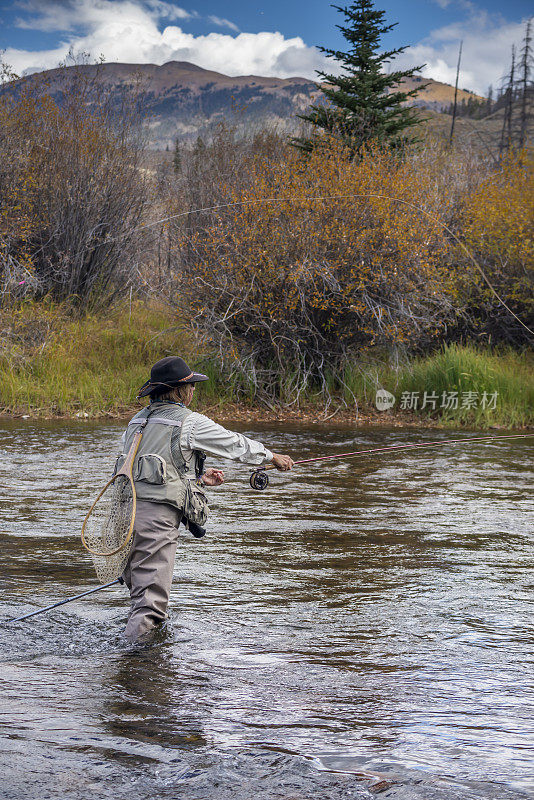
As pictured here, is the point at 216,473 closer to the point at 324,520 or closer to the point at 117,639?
the point at 117,639

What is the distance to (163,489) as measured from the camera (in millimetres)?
Answer: 5250

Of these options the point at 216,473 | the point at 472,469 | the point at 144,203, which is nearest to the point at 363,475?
the point at 472,469

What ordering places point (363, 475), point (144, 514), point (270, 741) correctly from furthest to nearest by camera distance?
point (363, 475) < point (144, 514) < point (270, 741)

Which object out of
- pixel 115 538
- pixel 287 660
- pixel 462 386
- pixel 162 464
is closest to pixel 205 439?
pixel 162 464

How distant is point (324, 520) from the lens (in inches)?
348

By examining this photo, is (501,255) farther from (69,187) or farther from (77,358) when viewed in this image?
(69,187)

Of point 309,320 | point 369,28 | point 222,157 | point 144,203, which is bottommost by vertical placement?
point 309,320

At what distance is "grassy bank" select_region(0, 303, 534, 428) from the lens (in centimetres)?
1633

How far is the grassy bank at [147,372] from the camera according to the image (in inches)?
643

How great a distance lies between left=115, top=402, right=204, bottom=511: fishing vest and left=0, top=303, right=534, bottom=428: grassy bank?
11.0m

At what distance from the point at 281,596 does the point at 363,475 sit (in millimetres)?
5218

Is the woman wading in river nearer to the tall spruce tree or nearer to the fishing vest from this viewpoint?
the fishing vest

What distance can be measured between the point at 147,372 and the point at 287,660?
1271 cm

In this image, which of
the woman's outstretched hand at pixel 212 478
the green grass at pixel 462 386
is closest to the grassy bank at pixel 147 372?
the green grass at pixel 462 386
